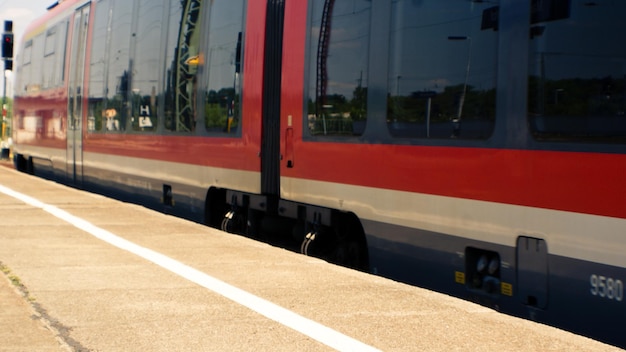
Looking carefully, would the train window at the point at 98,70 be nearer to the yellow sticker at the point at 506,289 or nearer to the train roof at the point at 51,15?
the train roof at the point at 51,15

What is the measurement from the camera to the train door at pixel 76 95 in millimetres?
19188

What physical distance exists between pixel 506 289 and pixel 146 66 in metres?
9.03

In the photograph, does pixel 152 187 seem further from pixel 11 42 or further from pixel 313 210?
pixel 11 42

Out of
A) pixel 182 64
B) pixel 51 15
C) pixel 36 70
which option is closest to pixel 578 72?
pixel 182 64

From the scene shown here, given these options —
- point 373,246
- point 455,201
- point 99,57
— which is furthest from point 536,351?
point 99,57

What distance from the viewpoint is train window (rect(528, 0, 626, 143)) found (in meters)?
5.88

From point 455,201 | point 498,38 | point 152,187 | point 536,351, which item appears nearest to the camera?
point 536,351

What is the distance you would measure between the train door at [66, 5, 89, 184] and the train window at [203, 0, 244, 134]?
721cm

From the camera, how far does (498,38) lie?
22.5ft

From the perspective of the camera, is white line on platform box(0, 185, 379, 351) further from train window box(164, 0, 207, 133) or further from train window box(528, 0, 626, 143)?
train window box(164, 0, 207, 133)

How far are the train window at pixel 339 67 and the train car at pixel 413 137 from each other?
2 centimetres

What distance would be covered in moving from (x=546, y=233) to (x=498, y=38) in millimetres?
1340

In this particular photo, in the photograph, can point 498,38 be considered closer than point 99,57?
Yes

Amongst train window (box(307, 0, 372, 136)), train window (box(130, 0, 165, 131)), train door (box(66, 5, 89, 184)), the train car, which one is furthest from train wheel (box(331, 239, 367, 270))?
train door (box(66, 5, 89, 184))
